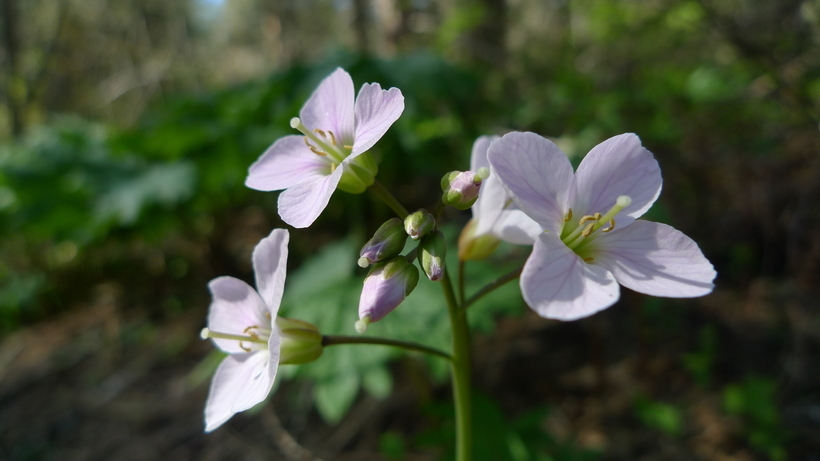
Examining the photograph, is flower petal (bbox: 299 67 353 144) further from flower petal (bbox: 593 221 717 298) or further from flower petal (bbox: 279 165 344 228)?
flower petal (bbox: 593 221 717 298)

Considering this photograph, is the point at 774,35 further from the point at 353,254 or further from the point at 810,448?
the point at 353,254

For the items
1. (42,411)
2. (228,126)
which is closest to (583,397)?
(228,126)

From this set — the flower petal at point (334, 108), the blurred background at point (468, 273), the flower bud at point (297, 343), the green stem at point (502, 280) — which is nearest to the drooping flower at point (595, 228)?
the green stem at point (502, 280)

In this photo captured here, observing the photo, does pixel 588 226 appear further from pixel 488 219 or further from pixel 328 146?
pixel 328 146

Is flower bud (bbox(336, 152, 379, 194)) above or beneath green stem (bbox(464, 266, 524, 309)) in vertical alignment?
above

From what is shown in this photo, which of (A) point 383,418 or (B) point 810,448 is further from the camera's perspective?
(A) point 383,418

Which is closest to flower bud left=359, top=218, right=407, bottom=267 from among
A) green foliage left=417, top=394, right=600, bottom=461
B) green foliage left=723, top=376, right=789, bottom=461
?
green foliage left=417, top=394, right=600, bottom=461
